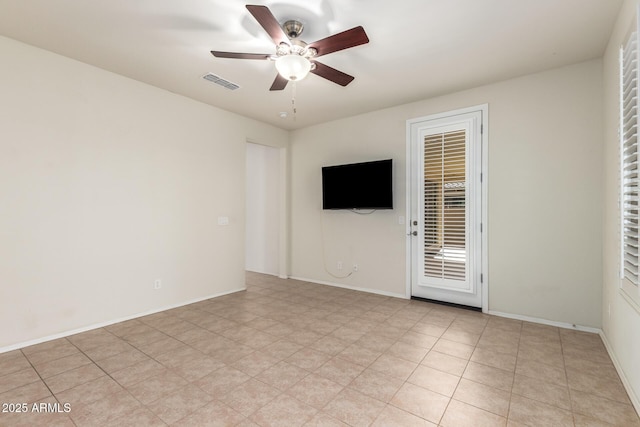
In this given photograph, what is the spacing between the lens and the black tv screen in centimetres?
427

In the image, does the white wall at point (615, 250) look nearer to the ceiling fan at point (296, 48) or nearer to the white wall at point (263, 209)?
the ceiling fan at point (296, 48)

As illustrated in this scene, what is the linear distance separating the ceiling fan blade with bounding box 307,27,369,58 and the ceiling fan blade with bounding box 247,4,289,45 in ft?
0.85

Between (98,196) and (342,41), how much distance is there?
9.81ft

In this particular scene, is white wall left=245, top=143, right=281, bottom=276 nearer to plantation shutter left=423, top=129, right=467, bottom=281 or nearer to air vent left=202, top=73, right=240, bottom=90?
air vent left=202, top=73, right=240, bottom=90

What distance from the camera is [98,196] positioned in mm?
3238

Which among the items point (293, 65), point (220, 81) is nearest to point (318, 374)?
point (293, 65)

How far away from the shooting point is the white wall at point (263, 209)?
5895 mm

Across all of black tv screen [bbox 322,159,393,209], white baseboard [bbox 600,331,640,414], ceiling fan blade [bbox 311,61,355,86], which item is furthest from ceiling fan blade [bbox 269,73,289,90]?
white baseboard [bbox 600,331,640,414]

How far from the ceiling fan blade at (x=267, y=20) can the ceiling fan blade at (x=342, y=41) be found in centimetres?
26

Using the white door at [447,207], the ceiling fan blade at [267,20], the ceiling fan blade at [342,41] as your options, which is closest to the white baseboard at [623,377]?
the white door at [447,207]

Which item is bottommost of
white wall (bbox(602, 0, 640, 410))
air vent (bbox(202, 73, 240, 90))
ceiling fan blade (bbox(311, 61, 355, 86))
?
white wall (bbox(602, 0, 640, 410))

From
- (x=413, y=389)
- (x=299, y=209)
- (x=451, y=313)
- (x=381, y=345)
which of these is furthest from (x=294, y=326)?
(x=299, y=209)

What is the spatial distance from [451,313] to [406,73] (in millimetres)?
2900

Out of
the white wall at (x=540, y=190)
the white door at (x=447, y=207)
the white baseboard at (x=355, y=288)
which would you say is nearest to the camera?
the white wall at (x=540, y=190)
